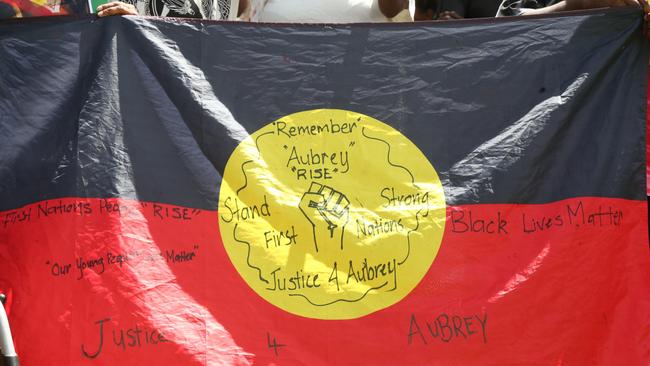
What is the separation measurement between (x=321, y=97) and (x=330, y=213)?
0.46 m

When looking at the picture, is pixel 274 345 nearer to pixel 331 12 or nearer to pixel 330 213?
pixel 330 213

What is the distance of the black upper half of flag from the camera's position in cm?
317

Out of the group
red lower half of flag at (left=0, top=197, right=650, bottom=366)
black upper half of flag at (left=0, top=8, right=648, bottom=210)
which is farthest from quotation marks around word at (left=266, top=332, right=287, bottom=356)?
black upper half of flag at (left=0, top=8, right=648, bottom=210)

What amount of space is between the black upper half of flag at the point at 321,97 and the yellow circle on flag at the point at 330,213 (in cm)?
7

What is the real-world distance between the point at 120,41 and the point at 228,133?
55cm

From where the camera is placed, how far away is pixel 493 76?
3283 mm

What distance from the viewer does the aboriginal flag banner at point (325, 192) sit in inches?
120

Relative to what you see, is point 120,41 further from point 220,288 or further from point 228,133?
point 220,288

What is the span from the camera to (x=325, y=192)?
3.18 metres

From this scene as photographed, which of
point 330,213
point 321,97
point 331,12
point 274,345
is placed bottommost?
point 274,345

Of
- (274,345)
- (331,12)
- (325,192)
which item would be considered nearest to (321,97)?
(325,192)

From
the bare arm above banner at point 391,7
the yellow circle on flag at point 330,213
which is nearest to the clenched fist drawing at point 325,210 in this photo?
the yellow circle on flag at point 330,213

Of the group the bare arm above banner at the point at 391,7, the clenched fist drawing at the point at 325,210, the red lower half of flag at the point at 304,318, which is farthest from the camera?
the bare arm above banner at the point at 391,7

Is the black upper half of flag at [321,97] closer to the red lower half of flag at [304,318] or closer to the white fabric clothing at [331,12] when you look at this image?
the red lower half of flag at [304,318]
